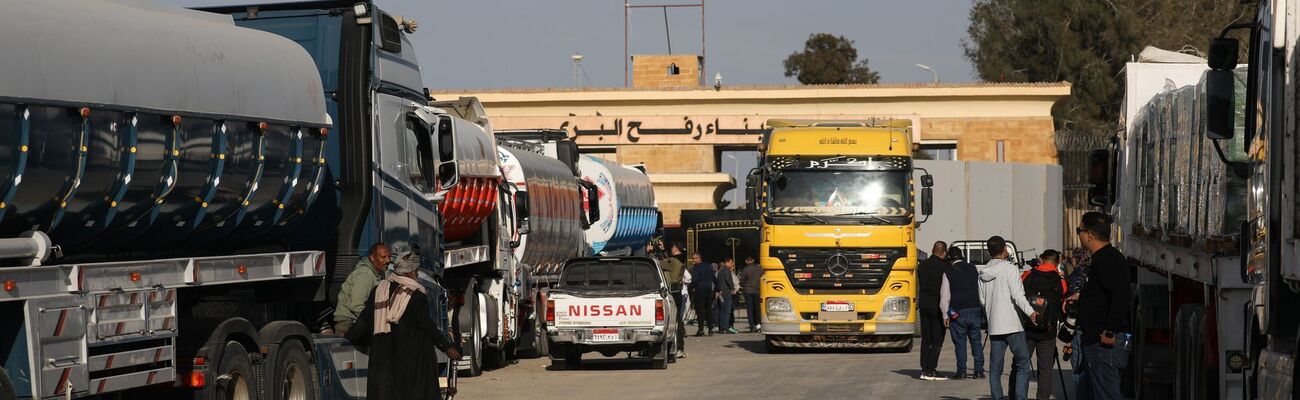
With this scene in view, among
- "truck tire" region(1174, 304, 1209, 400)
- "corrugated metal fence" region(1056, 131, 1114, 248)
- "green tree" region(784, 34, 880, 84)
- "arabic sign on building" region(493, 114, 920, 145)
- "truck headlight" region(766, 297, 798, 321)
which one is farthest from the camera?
"green tree" region(784, 34, 880, 84)

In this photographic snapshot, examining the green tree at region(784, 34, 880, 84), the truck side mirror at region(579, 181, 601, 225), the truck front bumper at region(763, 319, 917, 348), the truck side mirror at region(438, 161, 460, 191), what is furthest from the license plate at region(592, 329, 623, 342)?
the green tree at region(784, 34, 880, 84)

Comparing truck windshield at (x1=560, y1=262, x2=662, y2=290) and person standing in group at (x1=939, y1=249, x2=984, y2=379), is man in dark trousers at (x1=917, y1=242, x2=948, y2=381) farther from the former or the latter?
truck windshield at (x1=560, y1=262, x2=662, y2=290)

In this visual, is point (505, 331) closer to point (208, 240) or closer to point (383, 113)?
point (383, 113)

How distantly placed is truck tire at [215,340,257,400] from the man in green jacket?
1.51m

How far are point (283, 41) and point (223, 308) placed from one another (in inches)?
77.5

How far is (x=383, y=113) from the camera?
14203 millimetres

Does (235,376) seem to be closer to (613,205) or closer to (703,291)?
(703,291)

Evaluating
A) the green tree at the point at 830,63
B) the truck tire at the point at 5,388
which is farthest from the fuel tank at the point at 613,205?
the green tree at the point at 830,63

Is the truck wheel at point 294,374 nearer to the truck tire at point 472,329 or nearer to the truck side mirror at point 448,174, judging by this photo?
the truck side mirror at point 448,174

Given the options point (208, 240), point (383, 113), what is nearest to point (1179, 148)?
point (383, 113)

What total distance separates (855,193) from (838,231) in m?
0.62

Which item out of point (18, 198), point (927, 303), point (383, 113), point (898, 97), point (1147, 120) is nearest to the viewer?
point (18, 198)

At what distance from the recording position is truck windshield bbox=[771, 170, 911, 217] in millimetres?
26094

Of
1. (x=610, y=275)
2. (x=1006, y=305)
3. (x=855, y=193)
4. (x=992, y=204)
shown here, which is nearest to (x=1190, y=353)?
(x=1006, y=305)
